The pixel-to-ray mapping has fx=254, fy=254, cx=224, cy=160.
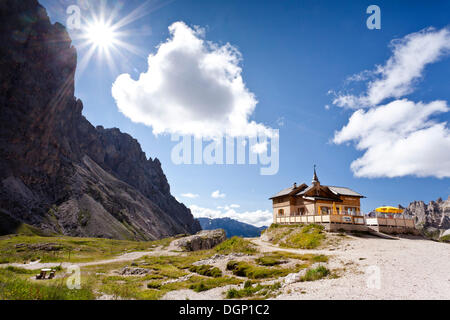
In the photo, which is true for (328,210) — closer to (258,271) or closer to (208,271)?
(208,271)

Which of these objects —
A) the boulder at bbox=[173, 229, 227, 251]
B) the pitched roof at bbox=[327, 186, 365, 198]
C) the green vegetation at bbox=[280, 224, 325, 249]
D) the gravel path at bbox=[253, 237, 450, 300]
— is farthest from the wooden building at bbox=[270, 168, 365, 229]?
the boulder at bbox=[173, 229, 227, 251]

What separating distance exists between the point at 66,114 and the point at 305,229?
19805 centimetres

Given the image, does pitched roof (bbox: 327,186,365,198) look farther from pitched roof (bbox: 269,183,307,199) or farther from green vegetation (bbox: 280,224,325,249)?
green vegetation (bbox: 280,224,325,249)

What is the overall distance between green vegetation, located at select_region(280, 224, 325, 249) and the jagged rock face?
11525 centimetres

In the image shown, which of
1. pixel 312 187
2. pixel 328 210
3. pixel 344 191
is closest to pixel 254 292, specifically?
pixel 328 210

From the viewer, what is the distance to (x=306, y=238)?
37.0m

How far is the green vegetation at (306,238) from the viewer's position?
34.7 meters

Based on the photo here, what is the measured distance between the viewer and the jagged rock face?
126 m

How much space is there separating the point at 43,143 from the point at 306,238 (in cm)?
16508

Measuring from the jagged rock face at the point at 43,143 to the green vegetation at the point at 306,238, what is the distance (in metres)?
115
